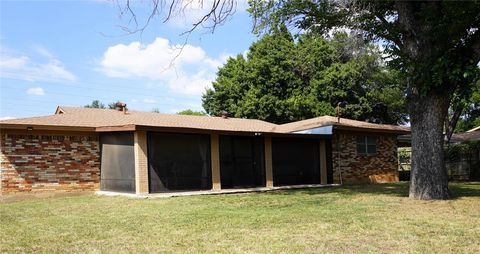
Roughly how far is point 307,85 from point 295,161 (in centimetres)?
1407

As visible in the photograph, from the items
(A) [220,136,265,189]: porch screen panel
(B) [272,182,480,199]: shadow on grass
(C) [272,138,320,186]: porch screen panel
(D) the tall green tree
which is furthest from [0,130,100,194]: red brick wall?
(D) the tall green tree

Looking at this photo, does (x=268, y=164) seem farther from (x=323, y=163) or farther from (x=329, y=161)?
(x=329, y=161)

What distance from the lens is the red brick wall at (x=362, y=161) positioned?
21.0 m

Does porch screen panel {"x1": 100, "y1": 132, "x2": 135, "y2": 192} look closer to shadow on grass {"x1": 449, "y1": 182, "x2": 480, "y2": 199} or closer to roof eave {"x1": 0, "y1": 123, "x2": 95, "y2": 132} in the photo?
roof eave {"x1": 0, "y1": 123, "x2": 95, "y2": 132}

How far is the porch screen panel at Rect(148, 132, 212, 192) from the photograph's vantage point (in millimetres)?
15609

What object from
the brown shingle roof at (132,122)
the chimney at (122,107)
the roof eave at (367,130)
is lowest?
the roof eave at (367,130)

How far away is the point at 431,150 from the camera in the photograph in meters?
12.0

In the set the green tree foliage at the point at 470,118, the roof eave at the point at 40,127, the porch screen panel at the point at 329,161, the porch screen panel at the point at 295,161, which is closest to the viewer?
the roof eave at the point at 40,127

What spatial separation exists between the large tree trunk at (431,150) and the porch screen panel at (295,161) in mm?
7558

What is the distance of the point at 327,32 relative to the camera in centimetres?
1528

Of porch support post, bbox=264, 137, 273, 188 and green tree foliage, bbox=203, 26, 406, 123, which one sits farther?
green tree foliage, bbox=203, 26, 406, 123

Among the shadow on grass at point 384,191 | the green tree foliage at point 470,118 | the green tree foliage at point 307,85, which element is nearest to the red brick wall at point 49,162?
the shadow on grass at point 384,191

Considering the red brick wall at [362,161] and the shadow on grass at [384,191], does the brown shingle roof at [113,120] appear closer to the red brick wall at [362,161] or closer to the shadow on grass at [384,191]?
the shadow on grass at [384,191]

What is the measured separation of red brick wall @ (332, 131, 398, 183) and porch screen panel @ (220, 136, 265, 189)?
4.14 m
